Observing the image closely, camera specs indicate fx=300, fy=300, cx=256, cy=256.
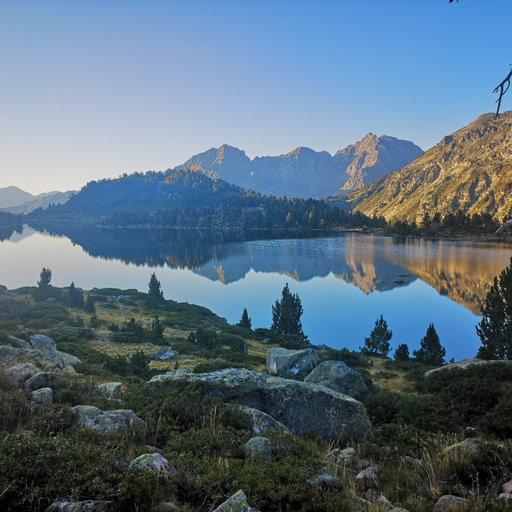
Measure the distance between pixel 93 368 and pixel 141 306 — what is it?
30.0 meters

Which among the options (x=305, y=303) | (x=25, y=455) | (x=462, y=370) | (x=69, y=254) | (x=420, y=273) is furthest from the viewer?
(x=69, y=254)

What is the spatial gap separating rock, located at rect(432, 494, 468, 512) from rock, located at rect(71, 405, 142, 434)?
557 centimetres

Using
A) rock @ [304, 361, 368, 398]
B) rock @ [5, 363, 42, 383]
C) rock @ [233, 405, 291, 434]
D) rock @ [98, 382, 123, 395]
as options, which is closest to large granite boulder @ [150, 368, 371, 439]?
rock @ [233, 405, 291, 434]

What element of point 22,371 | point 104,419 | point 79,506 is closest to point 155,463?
point 79,506

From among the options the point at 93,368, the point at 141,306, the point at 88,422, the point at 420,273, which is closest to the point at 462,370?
the point at 88,422

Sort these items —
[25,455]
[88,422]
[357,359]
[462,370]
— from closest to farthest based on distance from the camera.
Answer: [25,455] → [88,422] → [462,370] → [357,359]

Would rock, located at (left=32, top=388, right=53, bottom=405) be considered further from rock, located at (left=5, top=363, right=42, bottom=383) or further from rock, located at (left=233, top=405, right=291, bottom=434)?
rock, located at (left=233, top=405, right=291, bottom=434)

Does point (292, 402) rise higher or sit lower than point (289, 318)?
higher

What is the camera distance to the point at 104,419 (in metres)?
6.33

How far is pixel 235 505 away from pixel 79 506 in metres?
1.80

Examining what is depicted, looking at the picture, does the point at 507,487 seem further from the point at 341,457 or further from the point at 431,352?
the point at 431,352

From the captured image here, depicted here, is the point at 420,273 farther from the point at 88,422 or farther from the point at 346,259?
the point at 88,422

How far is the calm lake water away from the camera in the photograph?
38781mm

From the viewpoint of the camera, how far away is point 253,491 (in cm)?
422
